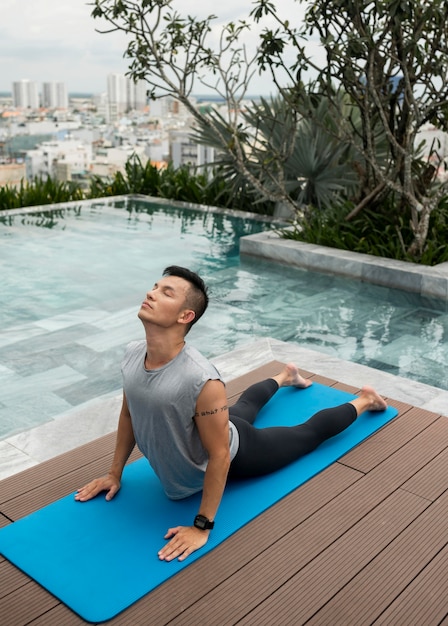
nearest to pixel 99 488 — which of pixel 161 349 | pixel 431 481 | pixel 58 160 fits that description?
pixel 161 349

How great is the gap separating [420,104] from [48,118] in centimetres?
663

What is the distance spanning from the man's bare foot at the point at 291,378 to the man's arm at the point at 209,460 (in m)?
1.15

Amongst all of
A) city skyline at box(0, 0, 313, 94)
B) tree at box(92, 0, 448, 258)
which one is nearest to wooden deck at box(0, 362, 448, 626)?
tree at box(92, 0, 448, 258)

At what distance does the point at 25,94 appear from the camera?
1198 cm

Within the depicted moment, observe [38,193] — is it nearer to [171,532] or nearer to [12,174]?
[12,174]

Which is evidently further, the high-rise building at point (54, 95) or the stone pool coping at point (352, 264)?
the high-rise building at point (54, 95)

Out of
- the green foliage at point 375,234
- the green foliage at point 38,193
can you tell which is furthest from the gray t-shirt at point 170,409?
the green foliage at point 38,193

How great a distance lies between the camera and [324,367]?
3789 millimetres

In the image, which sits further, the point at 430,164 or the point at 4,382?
the point at 430,164

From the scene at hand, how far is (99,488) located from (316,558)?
74 cm

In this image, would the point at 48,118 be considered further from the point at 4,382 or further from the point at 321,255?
the point at 4,382

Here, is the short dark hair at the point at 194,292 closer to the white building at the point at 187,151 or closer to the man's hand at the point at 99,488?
the man's hand at the point at 99,488

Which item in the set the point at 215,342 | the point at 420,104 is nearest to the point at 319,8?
the point at 420,104

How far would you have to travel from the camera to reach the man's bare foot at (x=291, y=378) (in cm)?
327
